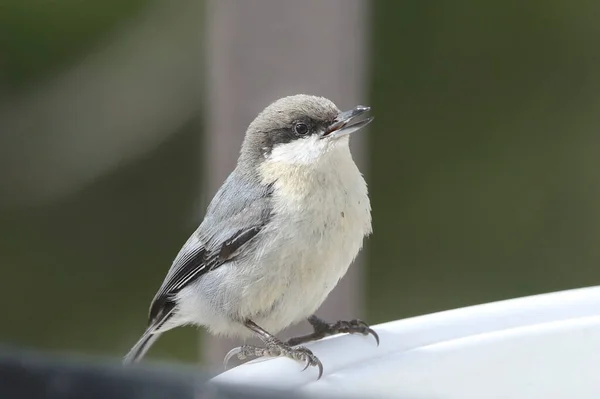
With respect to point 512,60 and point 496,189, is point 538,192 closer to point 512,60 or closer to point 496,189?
point 496,189

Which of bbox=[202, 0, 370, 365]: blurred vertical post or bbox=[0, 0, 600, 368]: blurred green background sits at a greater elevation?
bbox=[202, 0, 370, 365]: blurred vertical post

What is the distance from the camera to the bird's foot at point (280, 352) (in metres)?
1.67

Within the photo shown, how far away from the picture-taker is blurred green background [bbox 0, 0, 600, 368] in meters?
4.08

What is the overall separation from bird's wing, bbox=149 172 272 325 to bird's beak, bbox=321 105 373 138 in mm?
201

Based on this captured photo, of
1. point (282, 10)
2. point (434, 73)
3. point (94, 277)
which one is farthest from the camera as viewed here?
point (94, 277)

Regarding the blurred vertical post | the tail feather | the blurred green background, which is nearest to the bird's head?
the blurred vertical post

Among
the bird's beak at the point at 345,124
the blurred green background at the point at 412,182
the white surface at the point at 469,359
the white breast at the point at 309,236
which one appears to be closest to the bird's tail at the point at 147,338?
the white breast at the point at 309,236

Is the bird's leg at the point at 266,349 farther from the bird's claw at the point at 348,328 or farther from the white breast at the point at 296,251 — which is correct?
the bird's claw at the point at 348,328

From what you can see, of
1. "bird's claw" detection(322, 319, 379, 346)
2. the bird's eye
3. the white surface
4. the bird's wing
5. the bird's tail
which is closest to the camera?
the white surface

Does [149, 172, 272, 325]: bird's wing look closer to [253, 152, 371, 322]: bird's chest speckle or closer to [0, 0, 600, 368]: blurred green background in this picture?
[253, 152, 371, 322]: bird's chest speckle

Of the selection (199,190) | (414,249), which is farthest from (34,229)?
(414,249)

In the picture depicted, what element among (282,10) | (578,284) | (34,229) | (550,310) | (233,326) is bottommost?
(578,284)

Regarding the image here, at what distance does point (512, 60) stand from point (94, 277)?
80.8 inches

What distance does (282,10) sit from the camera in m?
2.57
